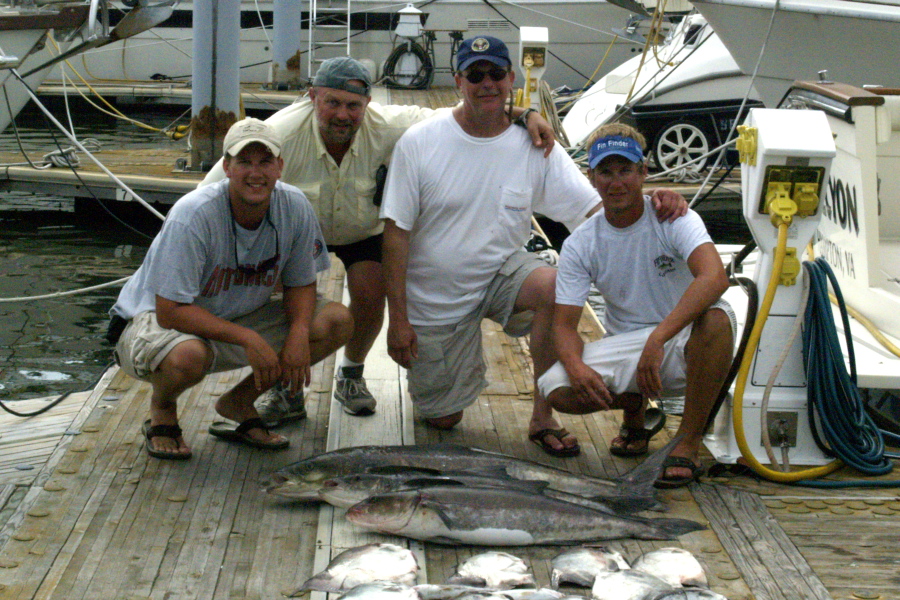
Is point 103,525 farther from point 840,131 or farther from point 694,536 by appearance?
point 840,131

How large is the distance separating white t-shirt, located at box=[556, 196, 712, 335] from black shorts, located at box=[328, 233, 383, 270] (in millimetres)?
941

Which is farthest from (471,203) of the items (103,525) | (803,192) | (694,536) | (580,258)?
(103,525)

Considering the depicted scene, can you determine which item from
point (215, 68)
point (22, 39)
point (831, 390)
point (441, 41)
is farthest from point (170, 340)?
point (441, 41)

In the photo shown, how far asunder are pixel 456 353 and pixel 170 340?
121cm

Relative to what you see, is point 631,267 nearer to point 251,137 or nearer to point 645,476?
point 645,476

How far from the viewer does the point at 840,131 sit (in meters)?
4.82

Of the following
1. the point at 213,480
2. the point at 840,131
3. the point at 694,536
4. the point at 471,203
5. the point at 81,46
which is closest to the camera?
the point at 694,536

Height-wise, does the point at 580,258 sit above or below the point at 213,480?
above

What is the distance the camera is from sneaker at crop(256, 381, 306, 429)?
437 centimetres

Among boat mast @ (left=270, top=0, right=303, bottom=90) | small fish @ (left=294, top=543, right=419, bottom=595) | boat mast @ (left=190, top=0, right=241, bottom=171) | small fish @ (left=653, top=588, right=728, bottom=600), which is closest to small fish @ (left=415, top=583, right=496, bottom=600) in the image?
small fish @ (left=294, top=543, right=419, bottom=595)

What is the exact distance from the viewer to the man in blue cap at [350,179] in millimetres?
4242

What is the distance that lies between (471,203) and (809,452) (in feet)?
5.49

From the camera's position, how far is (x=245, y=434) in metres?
4.10

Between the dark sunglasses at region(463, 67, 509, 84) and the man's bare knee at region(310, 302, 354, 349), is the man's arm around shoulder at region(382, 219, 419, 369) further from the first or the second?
the dark sunglasses at region(463, 67, 509, 84)
